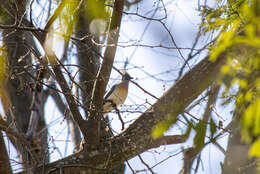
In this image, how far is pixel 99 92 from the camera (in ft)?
8.77

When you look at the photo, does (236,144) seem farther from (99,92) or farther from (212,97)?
(99,92)

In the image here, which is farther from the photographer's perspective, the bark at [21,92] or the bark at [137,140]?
the bark at [21,92]

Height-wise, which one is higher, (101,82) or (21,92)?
(21,92)

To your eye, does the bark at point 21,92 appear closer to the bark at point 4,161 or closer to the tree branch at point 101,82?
the bark at point 4,161

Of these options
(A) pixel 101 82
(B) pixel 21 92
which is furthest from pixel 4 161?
(B) pixel 21 92

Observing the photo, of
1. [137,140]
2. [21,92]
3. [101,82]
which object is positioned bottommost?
[137,140]

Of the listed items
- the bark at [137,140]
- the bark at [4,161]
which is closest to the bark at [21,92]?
the bark at [4,161]

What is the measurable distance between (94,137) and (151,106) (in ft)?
1.76

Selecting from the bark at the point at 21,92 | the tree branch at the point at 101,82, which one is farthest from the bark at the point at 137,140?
the bark at the point at 21,92

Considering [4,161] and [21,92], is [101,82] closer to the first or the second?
[4,161]

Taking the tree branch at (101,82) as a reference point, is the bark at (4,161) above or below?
below

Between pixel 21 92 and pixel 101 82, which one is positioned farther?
pixel 21 92

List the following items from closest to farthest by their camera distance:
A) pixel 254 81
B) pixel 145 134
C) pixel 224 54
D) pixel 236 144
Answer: pixel 254 81, pixel 224 54, pixel 236 144, pixel 145 134

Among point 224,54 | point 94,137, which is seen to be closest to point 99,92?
point 94,137
